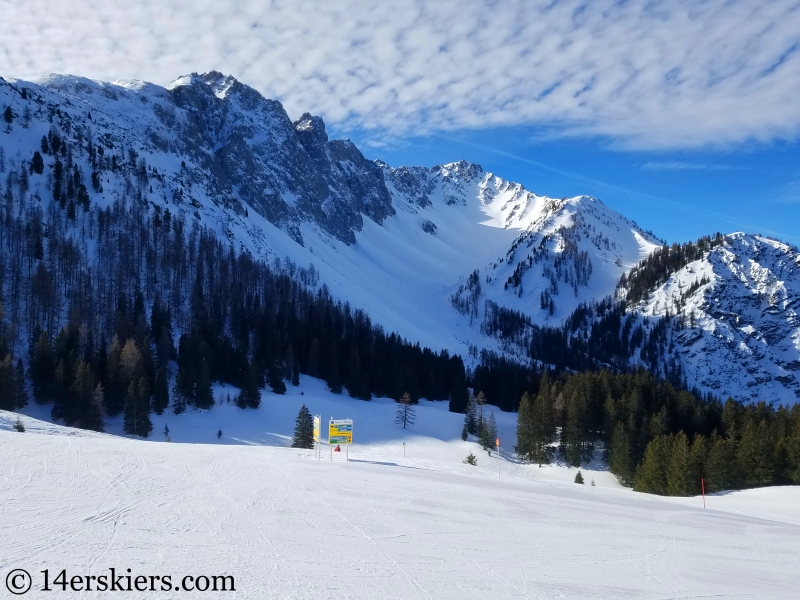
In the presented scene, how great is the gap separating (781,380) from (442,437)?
152 m

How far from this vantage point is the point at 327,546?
38.6ft

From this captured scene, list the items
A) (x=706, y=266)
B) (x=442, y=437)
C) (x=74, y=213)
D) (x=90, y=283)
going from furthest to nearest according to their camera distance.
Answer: (x=706, y=266), (x=74, y=213), (x=90, y=283), (x=442, y=437)

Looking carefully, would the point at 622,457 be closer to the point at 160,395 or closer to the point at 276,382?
the point at 276,382

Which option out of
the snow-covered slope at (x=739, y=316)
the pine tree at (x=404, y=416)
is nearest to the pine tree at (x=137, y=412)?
the pine tree at (x=404, y=416)

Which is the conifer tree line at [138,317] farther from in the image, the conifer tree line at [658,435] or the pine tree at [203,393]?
the conifer tree line at [658,435]

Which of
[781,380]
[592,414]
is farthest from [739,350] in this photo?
[592,414]

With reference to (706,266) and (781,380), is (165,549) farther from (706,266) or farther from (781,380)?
(706,266)

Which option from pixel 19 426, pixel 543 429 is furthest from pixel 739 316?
pixel 19 426

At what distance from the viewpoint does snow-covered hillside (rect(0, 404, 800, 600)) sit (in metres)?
9.91

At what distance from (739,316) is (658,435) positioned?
16419 cm

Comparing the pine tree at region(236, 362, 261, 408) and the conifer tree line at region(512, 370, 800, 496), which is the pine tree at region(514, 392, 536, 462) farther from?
the pine tree at region(236, 362, 261, 408)

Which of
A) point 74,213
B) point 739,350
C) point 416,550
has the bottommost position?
point 416,550

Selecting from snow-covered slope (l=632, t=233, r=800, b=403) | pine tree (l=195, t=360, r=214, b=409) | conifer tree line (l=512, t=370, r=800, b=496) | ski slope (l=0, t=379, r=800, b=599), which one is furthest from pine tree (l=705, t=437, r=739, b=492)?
snow-covered slope (l=632, t=233, r=800, b=403)

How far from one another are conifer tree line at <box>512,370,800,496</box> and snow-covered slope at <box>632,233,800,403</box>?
127 metres
